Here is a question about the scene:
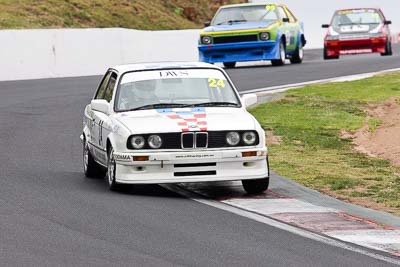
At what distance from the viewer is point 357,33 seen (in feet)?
123

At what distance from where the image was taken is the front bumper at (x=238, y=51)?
32.2 meters

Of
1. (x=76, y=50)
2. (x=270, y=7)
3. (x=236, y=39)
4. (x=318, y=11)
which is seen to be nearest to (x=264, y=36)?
(x=236, y=39)

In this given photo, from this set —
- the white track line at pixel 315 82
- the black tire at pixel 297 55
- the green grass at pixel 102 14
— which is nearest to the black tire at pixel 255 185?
the white track line at pixel 315 82

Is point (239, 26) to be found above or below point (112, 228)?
below

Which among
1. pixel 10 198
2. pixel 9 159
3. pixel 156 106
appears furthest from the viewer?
pixel 9 159

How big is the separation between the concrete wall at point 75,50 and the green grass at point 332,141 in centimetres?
776

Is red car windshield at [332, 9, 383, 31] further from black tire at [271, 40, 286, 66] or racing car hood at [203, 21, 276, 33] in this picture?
racing car hood at [203, 21, 276, 33]

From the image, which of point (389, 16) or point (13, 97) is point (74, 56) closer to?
point (13, 97)

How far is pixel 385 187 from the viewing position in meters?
13.4

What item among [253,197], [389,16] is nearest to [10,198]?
[253,197]

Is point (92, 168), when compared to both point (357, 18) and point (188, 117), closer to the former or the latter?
point (188, 117)

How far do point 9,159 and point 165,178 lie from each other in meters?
3.86

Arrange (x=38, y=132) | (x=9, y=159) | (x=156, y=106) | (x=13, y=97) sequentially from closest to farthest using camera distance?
1. (x=156, y=106)
2. (x=9, y=159)
3. (x=38, y=132)
4. (x=13, y=97)

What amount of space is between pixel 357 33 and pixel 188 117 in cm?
2558
